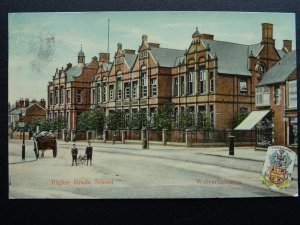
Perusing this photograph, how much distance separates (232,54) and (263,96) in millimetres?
565

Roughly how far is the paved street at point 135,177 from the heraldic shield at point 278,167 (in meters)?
0.07

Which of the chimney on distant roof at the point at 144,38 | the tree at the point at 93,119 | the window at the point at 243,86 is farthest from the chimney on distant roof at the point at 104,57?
the window at the point at 243,86

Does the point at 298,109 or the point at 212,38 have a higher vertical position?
the point at 212,38

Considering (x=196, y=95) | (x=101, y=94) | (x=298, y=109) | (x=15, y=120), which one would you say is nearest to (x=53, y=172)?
(x=15, y=120)

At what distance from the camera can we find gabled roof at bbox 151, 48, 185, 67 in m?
4.63

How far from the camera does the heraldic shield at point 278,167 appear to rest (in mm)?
4422

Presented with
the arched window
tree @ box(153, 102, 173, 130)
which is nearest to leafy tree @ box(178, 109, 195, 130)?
tree @ box(153, 102, 173, 130)

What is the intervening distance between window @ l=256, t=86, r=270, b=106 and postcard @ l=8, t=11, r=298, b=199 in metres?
→ 0.01

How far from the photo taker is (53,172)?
4449mm

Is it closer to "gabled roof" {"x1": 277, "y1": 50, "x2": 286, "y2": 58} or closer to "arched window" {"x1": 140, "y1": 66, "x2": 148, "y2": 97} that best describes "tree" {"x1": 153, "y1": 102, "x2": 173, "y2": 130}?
"arched window" {"x1": 140, "y1": 66, "x2": 148, "y2": 97}

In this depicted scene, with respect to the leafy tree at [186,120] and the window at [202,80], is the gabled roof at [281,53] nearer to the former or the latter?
the window at [202,80]

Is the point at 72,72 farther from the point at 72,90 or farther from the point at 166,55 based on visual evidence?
the point at 166,55
